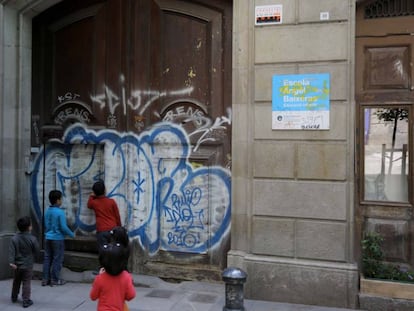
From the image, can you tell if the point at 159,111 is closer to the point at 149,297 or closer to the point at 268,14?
the point at 268,14

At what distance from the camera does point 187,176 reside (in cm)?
741

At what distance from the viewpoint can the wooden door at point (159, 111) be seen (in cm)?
728

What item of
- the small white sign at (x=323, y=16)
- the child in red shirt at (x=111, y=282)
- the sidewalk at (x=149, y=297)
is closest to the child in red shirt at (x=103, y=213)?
the sidewalk at (x=149, y=297)

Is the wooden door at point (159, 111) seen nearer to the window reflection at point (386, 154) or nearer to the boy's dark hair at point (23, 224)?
the boy's dark hair at point (23, 224)

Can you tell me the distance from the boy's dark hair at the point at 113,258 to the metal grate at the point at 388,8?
459 cm

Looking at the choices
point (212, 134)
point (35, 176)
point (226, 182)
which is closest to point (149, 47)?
point (212, 134)

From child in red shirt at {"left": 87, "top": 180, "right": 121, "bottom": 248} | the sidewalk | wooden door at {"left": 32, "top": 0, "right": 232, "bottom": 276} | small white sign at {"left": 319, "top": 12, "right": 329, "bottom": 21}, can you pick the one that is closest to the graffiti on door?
wooden door at {"left": 32, "top": 0, "right": 232, "bottom": 276}

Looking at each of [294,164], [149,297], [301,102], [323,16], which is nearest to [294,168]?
[294,164]

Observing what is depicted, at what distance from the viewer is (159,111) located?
24.8 feet

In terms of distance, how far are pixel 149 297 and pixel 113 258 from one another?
2.75 m

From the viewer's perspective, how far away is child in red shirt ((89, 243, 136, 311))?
4191 millimetres

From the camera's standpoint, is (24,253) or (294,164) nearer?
(24,253)

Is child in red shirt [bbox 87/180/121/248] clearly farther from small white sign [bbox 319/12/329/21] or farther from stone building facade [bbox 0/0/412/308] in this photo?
small white sign [bbox 319/12/329/21]

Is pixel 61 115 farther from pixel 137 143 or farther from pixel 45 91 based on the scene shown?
pixel 137 143
